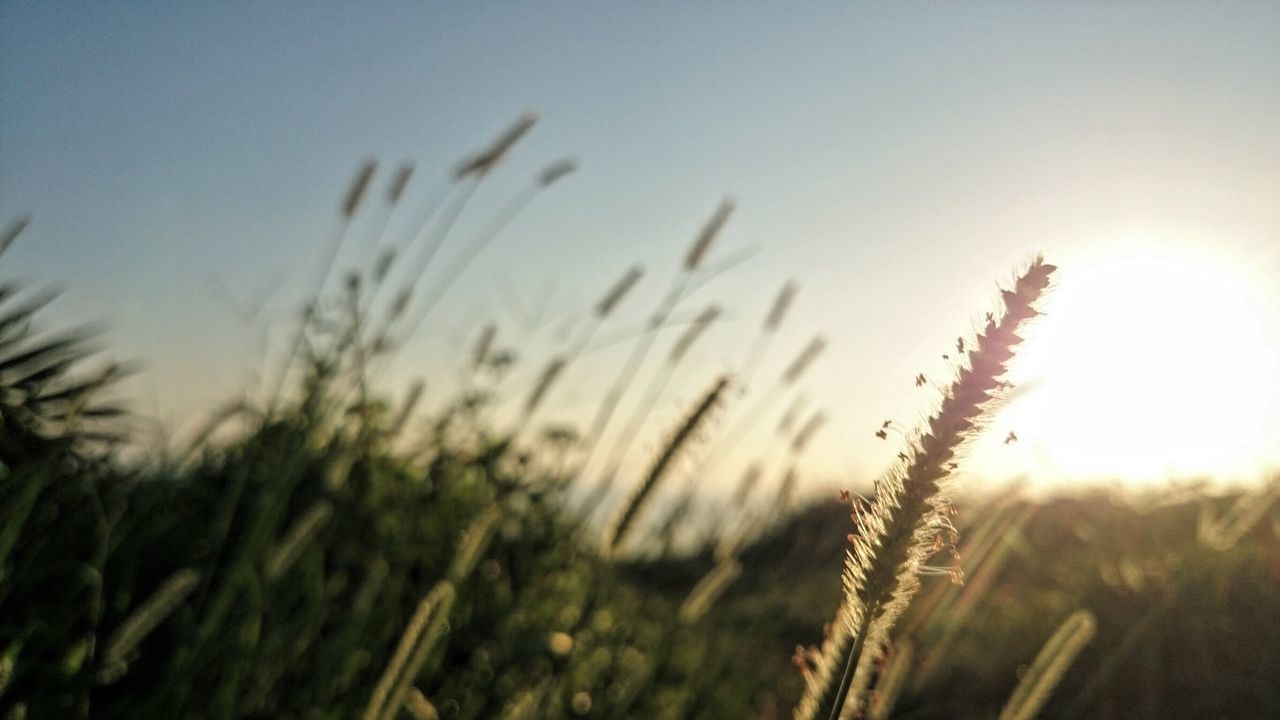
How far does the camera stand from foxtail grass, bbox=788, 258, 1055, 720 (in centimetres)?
94

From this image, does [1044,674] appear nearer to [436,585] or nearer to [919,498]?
[919,498]

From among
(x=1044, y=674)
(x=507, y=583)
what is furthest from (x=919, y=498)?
(x=507, y=583)

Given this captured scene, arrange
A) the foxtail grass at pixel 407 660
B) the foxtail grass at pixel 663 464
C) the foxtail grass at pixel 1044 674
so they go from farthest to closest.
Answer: the foxtail grass at pixel 663 464, the foxtail grass at pixel 407 660, the foxtail grass at pixel 1044 674

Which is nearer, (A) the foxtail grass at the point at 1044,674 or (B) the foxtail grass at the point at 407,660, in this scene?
(A) the foxtail grass at the point at 1044,674

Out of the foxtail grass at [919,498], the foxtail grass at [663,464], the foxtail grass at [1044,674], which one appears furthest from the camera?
the foxtail grass at [663,464]

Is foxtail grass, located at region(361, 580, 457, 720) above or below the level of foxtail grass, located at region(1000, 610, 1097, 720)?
below

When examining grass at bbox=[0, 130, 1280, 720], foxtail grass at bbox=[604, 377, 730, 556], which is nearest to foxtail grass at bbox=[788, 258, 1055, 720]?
grass at bbox=[0, 130, 1280, 720]

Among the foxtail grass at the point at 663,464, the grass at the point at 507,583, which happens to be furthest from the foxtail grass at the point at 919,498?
the foxtail grass at the point at 663,464

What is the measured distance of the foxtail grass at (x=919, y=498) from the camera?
0.94 m

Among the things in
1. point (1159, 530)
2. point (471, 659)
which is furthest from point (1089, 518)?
point (471, 659)

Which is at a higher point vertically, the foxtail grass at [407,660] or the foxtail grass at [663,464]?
the foxtail grass at [663,464]

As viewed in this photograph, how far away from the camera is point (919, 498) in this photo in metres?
1.02

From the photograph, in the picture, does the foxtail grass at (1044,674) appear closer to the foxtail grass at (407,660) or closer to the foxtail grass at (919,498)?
the foxtail grass at (919,498)

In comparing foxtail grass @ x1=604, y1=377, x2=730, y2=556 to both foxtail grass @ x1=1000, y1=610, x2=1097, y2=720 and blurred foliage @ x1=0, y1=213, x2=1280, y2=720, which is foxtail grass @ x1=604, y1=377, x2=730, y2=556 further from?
foxtail grass @ x1=1000, y1=610, x2=1097, y2=720
